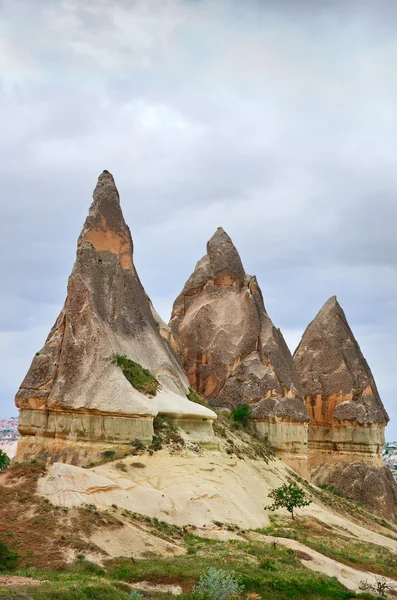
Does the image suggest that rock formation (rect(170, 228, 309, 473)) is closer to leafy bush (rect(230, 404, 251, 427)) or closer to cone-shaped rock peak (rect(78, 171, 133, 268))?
leafy bush (rect(230, 404, 251, 427))

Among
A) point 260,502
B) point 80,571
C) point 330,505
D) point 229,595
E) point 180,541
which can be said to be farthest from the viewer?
point 330,505

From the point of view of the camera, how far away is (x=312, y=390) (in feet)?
210

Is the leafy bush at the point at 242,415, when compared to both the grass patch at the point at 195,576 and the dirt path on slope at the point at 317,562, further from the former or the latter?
the grass patch at the point at 195,576

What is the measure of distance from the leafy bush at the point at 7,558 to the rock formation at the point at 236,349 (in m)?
28.8

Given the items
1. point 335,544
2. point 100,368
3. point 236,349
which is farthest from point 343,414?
point 100,368

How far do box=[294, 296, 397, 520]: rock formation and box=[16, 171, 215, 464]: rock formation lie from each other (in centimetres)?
2206

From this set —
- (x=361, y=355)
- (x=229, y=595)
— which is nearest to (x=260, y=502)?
(x=229, y=595)

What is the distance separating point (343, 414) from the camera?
6181cm

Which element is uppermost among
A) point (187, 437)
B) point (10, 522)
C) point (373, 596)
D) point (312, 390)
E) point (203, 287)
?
point (203, 287)

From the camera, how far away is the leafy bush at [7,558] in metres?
21.4

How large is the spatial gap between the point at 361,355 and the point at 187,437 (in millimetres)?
33463

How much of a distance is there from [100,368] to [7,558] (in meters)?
15.4

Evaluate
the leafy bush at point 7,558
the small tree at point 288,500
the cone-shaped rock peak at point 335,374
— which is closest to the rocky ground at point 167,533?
the leafy bush at point 7,558

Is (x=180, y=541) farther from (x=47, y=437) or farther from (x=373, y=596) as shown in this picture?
(x=47, y=437)
